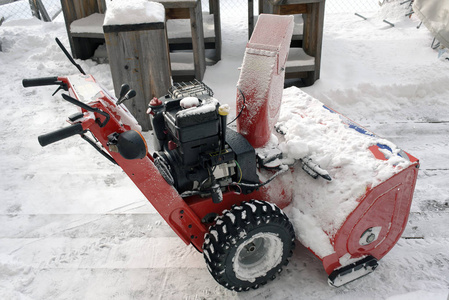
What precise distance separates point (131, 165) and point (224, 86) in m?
2.84

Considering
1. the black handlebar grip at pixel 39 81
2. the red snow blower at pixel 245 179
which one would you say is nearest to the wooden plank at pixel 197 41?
the red snow blower at pixel 245 179

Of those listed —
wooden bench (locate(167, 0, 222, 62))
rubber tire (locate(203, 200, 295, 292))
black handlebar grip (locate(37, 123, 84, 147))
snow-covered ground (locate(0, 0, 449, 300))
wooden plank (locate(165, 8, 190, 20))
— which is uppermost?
black handlebar grip (locate(37, 123, 84, 147))

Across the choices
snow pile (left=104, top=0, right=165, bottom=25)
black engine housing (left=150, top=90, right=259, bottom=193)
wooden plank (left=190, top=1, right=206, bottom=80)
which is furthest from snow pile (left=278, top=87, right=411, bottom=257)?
wooden plank (left=190, top=1, right=206, bottom=80)

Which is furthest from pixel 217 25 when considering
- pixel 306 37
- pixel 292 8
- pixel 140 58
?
pixel 140 58

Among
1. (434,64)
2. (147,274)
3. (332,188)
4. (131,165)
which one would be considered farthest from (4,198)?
(434,64)

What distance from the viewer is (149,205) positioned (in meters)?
3.35

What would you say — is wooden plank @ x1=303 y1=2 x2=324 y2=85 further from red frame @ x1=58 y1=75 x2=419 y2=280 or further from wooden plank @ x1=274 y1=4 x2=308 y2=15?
red frame @ x1=58 y1=75 x2=419 y2=280

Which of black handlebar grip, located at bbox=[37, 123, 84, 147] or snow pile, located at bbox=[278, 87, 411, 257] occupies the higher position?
black handlebar grip, located at bbox=[37, 123, 84, 147]

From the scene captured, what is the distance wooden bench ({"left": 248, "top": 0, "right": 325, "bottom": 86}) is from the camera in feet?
14.8

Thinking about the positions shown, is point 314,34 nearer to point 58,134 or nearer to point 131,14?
point 131,14

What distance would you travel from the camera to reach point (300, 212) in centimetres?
255

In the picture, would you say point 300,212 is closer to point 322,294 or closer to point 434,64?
point 322,294

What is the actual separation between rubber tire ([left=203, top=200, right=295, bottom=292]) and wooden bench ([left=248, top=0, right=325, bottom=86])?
2723mm

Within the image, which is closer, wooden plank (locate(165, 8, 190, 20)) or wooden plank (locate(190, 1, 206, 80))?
wooden plank (locate(190, 1, 206, 80))
